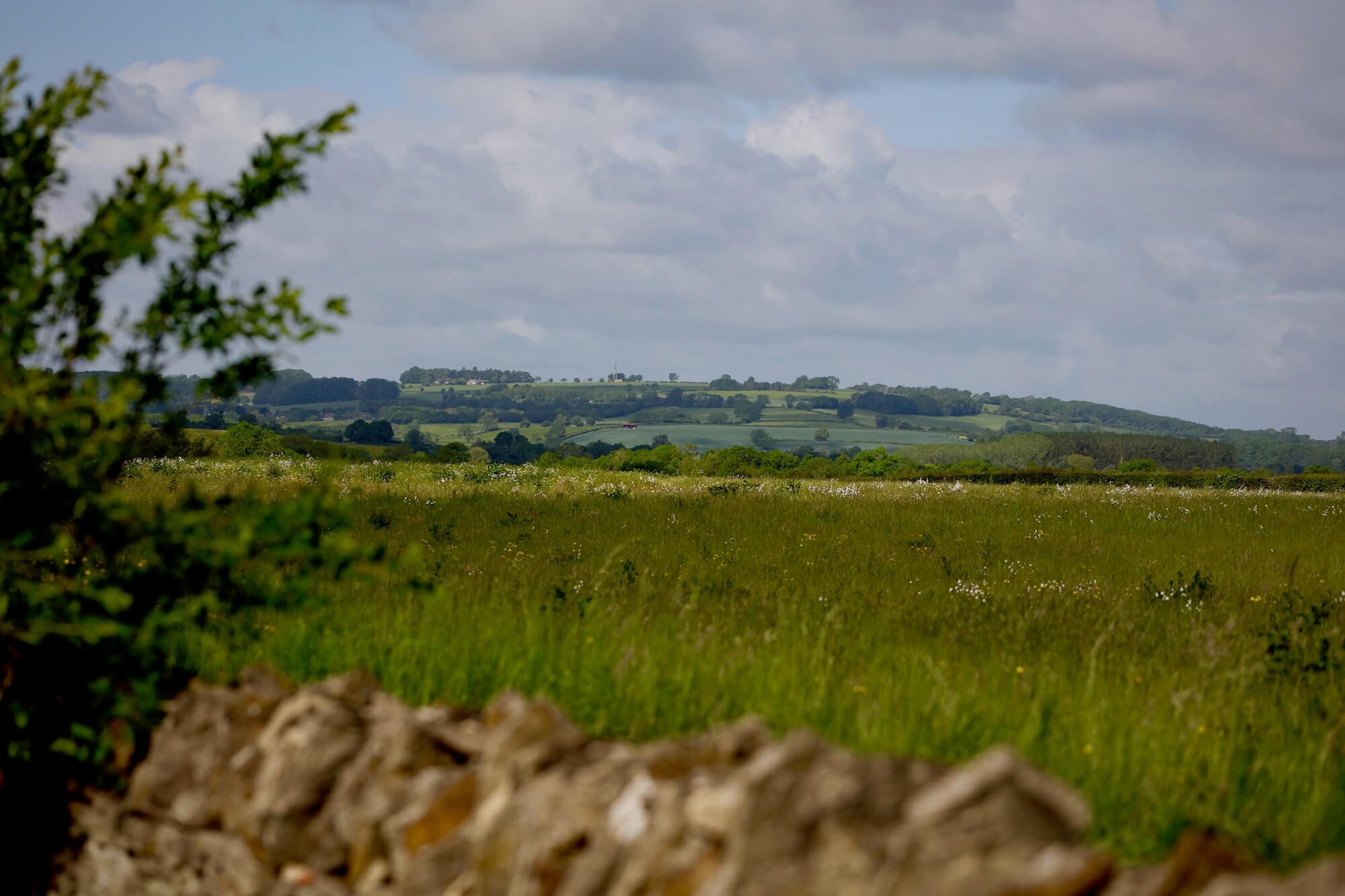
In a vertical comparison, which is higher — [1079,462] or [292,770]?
[1079,462]

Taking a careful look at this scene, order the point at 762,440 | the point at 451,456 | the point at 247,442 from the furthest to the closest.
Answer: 1. the point at 762,440
2. the point at 247,442
3. the point at 451,456

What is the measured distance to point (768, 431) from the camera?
169 metres

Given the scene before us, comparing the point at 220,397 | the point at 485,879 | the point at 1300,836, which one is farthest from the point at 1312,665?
the point at 220,397

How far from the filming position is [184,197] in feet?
15.8

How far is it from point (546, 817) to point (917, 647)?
4079mm

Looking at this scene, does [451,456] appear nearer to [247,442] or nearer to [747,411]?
[247,442]

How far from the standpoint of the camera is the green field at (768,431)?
146 metres

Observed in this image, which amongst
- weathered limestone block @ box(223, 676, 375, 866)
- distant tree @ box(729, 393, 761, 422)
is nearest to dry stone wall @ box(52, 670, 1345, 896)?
weathered limestone block @ box(223, 676, 375, 866)

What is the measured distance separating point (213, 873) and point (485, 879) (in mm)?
1593

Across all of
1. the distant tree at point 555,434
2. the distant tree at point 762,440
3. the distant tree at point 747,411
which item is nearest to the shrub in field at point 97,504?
the distant tree at point 555,434

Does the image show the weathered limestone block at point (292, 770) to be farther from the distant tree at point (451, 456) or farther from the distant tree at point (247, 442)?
the distant tree at point (247, 442)

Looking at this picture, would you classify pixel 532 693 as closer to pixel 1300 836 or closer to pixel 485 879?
pixel 485 879

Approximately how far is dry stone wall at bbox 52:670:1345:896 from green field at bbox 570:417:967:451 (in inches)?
5090

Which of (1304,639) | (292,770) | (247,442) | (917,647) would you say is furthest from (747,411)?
(292,770)
